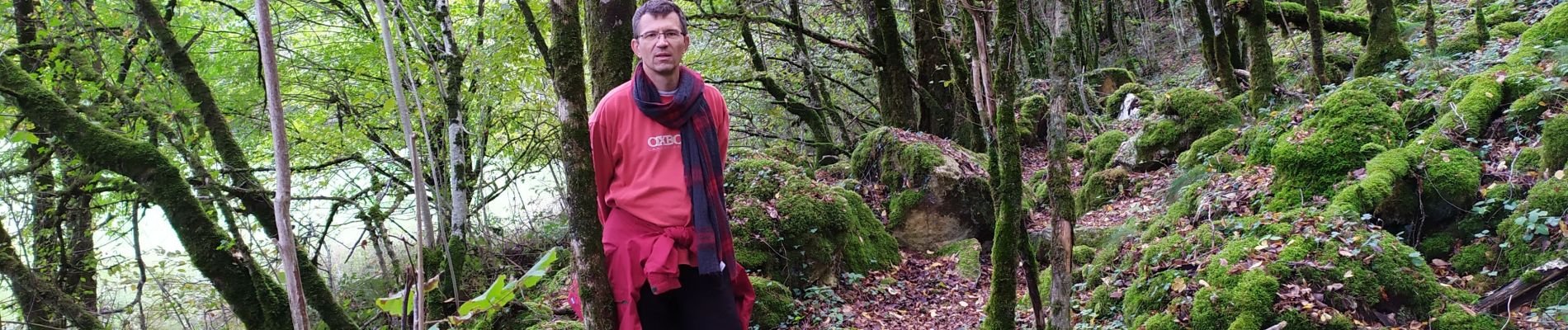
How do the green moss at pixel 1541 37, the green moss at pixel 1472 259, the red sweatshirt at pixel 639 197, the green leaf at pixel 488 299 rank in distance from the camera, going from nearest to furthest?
1. the green leaf at pixel 488 299
2. the red sweatshirt at pixel 639 197
3. the green moss at pixel 1472 259
4. the green moss at pixel 1541 37

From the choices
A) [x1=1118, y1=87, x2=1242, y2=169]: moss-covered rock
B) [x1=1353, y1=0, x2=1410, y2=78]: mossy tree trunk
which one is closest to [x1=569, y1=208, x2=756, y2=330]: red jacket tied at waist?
[x1=1118, y1=87, x2=1242, y2=169]: moss-covered rock

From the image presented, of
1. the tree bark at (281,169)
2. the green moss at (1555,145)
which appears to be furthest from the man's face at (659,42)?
the green moss at (1555,145)

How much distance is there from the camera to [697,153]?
2.67m

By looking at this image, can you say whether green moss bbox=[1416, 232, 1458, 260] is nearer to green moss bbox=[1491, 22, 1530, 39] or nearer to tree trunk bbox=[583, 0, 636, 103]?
tree trunk bbox=[583, 0, 636, 103]

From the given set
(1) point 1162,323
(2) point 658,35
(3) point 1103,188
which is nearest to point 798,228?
(1) point 1162,323

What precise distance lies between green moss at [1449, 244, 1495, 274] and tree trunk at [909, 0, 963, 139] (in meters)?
5.40

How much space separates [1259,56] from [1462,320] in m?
4.47

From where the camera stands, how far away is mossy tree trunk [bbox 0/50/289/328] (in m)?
4.45

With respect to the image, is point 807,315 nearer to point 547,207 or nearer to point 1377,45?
point 547,207

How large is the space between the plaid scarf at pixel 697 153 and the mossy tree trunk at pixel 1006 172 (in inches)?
63.5

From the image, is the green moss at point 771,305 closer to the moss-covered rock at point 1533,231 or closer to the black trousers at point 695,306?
the black trousers at point 695,306

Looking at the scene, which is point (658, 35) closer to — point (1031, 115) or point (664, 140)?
point (664, 140)

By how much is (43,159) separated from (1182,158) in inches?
351

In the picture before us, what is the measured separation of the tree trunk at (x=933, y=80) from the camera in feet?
30.8
